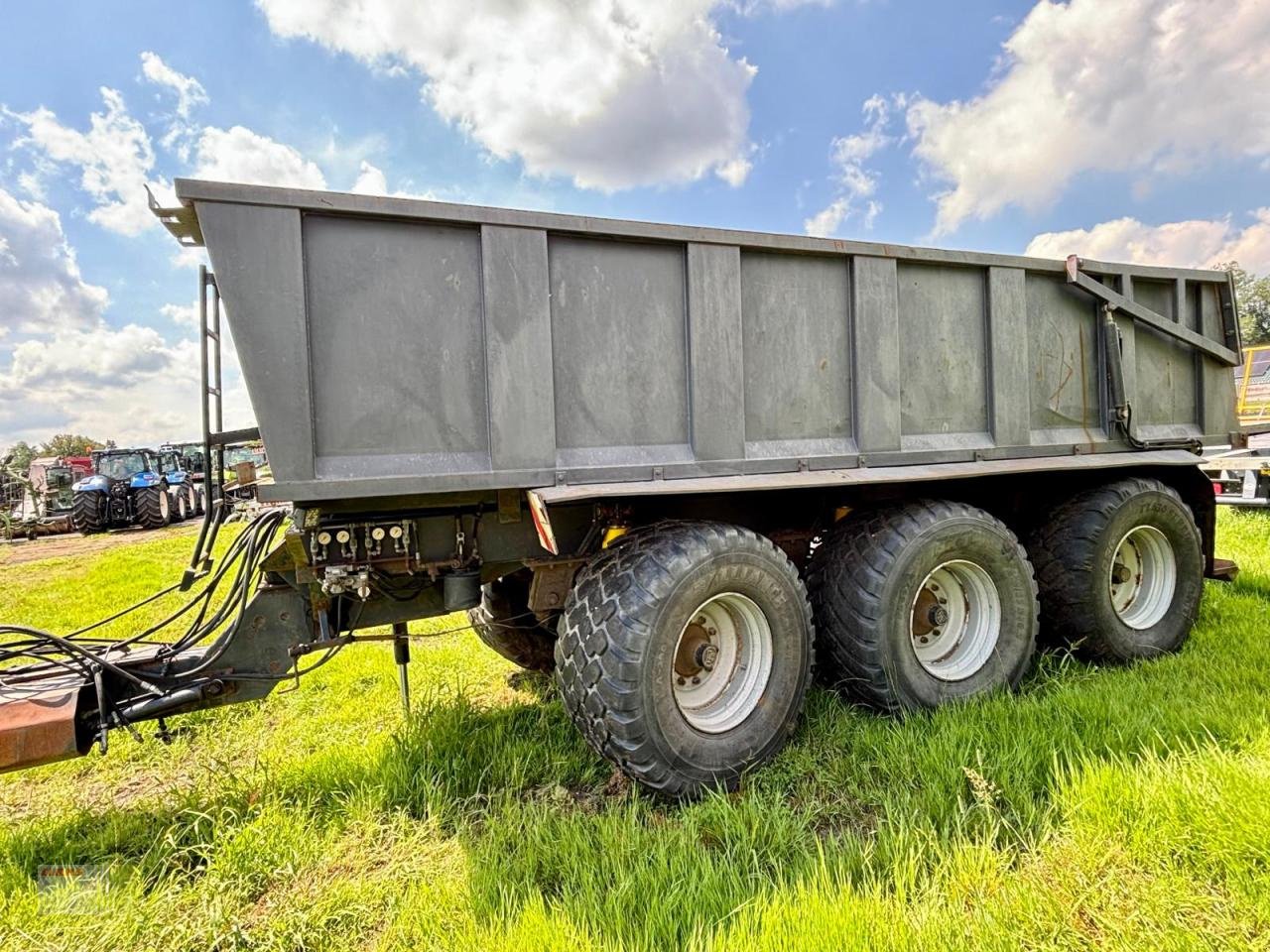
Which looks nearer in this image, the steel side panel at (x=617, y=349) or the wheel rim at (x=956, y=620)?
the steel side panel at (x=617, y=349)

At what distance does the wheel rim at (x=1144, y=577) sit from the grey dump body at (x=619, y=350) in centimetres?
75

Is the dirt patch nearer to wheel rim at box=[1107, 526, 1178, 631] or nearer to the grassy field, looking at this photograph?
the grassy field

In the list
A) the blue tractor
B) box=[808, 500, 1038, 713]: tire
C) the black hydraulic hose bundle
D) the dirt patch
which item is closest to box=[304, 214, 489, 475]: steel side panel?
the black hydraulic hose bundle

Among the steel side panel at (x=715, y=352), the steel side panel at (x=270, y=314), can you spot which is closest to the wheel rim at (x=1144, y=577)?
the steel side panel at (x=715, y=352)

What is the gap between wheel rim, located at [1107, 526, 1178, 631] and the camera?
4051mm

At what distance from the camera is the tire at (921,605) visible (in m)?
3.07

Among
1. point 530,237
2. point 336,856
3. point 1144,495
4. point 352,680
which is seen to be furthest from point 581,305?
point 1144,495

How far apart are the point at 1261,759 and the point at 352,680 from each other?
4.63 metres

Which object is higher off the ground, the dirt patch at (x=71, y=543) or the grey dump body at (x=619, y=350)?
the grey dump body at (x=619, y=350)

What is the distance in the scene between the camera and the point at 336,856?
95.0 inches

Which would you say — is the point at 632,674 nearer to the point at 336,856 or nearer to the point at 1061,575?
the point at 336,856

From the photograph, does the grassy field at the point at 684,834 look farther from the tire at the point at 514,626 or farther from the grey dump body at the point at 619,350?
the grey dump body at the point at 619,350

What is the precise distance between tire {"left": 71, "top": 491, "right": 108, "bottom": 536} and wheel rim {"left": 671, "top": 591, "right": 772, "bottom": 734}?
18416 millimetres

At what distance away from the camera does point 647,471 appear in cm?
285
